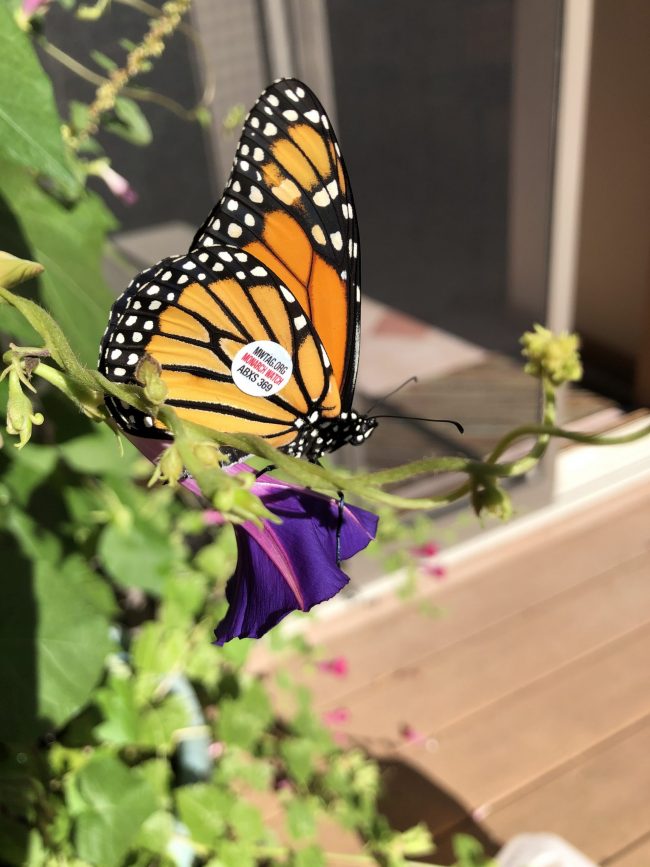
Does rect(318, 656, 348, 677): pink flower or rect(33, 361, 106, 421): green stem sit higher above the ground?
rect(33, 361, 106, 421): green stem

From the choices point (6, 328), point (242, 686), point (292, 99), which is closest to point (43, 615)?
point (6, 328)

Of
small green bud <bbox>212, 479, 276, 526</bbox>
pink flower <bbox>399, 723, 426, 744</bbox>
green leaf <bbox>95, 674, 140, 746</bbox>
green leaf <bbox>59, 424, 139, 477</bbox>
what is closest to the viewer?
small green bud <bbox>212, 479, 276, 526</bbox>

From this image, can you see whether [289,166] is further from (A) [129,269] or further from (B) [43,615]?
(A) [129,269]

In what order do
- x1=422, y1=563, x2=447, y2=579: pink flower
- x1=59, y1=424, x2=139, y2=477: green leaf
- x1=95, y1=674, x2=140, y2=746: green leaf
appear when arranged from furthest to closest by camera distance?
x1=422, y1=563, x2=447, y2=579: pink flower < x1=95, y1=674, x2=140, y2=746: green leaf < x1=59, y1=424, x2=139, y2=477: green leaf

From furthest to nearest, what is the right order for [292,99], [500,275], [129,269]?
[500,275] < [129,269] < [292,99]

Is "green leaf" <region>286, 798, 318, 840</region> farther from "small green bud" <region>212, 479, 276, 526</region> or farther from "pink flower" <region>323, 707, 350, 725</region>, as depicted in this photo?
"small green bud" <region>212, 479, 276, 526</region>

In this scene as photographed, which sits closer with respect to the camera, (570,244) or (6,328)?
(6,328)

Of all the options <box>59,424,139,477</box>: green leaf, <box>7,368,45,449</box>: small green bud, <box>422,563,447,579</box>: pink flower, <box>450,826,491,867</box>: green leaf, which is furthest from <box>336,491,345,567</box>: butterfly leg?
<box>422,563,447,579</box>: pink flower
